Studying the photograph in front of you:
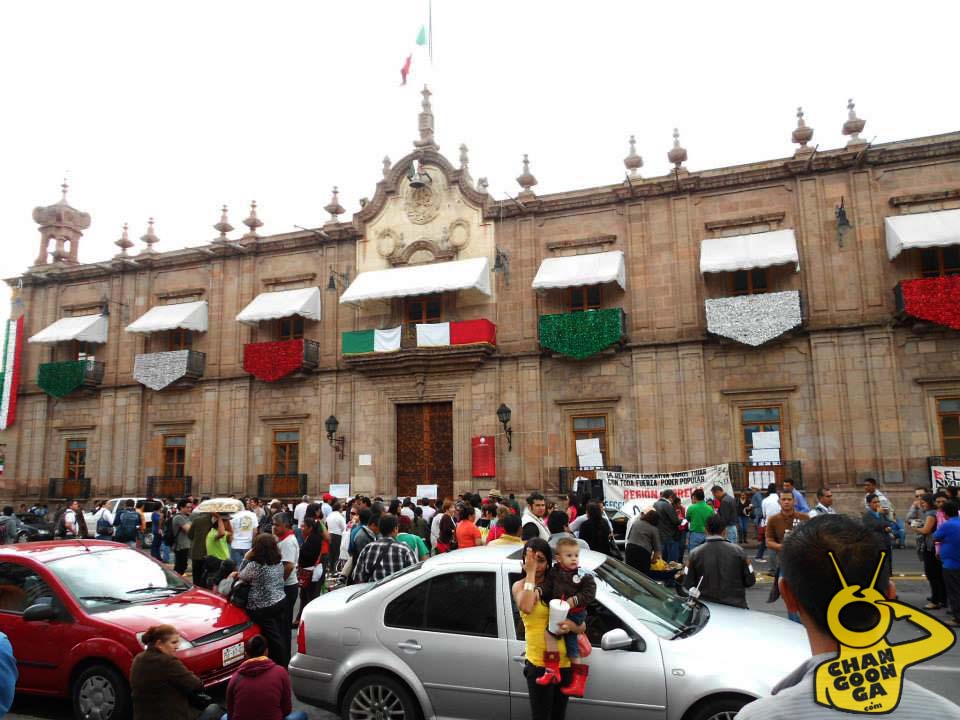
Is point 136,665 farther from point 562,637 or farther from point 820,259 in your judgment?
point 820,259

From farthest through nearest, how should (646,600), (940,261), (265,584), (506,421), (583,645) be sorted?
(506,421) < (940,261) < (265,584) < (646,600) < (583,645)

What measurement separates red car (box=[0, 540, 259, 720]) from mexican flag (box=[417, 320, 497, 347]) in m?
14.5

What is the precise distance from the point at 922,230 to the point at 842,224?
6.19 ft

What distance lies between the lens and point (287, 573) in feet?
25.6

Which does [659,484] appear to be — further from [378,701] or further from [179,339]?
[179,339]

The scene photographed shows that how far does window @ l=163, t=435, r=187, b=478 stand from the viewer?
25.5 metres

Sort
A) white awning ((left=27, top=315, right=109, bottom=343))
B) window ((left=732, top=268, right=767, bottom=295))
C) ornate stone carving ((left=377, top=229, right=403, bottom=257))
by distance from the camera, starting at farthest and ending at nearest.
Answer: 1. white awning ((left=27, top=315, right=109, bottom=343))
2. ornate stone carving ((left=377, top=229, right=403, bottom=257))
3. window ((left=732, top=268, right=767, bottom=295))

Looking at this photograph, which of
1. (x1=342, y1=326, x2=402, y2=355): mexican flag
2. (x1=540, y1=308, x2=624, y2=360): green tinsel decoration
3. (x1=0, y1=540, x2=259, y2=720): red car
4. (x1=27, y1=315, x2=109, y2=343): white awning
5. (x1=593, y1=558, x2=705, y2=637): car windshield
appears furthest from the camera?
(x1=27, y1=315, x2=109, y2=343): white awning

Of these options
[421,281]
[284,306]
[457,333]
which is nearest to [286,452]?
[284,306]

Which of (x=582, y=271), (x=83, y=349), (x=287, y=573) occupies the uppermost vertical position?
(x=582, y=271)

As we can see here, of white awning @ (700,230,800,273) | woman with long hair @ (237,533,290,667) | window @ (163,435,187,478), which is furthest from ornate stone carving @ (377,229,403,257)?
woman with long hair @ (237,533,290,667)

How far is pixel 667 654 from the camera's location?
16.5 feet

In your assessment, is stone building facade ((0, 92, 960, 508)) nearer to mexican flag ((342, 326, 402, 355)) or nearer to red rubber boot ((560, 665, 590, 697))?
mexican flag ((342, 326, 402, 355))

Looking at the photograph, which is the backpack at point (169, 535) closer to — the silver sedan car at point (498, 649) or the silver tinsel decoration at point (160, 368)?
the silver sedan car at point (498, 649)
